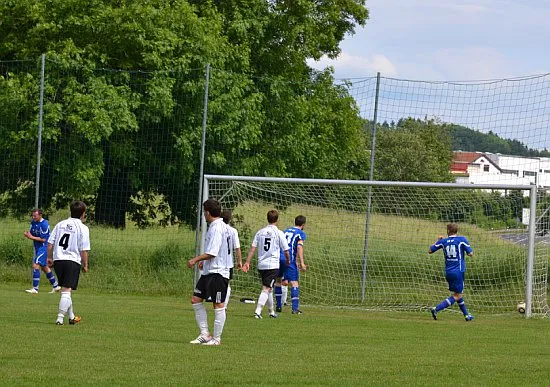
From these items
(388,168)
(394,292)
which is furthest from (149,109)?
(394,292)

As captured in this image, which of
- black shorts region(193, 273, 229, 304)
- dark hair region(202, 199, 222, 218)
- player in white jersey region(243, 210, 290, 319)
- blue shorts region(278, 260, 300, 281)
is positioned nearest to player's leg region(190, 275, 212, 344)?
black shorts region(193, 273, 229, 304)

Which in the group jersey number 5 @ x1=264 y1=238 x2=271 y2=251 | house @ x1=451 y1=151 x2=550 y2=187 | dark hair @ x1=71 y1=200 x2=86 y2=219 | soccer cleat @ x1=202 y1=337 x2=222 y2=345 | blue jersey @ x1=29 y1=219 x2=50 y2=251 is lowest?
soccer cleat @ x1=202 y1=337 x2=222 y2=345

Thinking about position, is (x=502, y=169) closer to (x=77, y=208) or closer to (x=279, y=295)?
(x=279, y=295)

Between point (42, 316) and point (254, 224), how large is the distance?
8091 mm

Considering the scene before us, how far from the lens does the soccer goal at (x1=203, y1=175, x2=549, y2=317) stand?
69.0ft

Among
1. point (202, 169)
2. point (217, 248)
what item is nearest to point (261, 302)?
point (217, 248)

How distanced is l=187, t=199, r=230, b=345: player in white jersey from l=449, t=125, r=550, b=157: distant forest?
367 inches

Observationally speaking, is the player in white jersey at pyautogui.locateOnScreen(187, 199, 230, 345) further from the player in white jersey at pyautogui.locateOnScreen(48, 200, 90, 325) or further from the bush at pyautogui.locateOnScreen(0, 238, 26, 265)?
the bush at pyautogui.locateOnScreen(0, 238, 26, 265)

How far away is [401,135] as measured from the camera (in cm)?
2633

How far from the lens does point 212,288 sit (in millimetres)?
12828

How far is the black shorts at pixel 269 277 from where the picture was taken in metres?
17.7

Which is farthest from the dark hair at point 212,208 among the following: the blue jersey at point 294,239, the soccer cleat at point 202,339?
the blue jersey at point 294,239

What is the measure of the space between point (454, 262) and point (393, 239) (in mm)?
3170

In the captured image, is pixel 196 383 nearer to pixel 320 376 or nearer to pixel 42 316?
pixel 320 376
